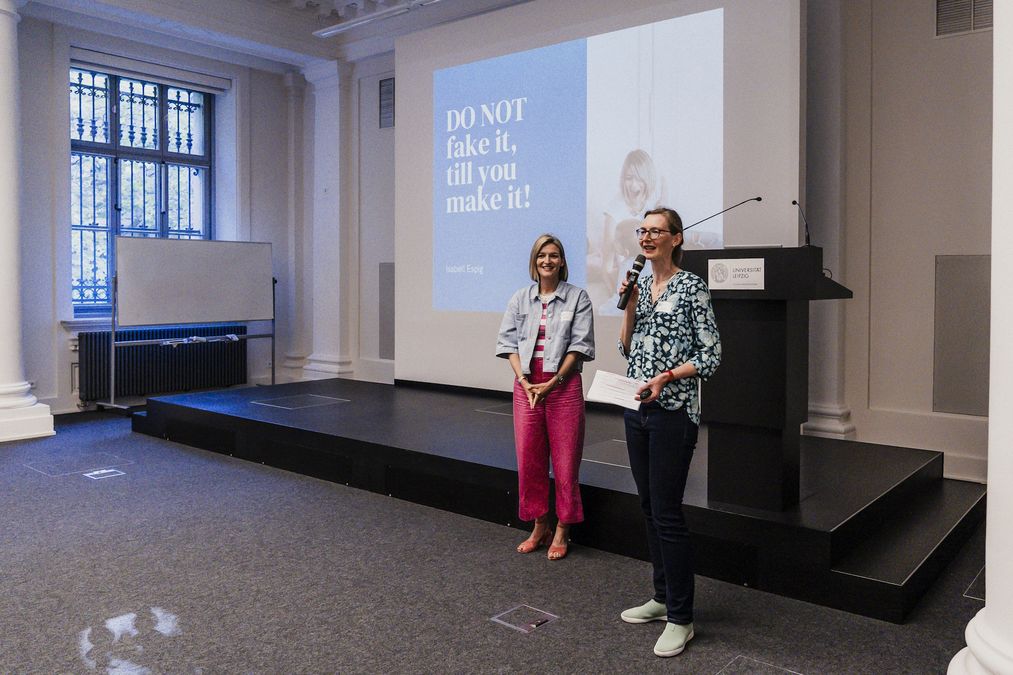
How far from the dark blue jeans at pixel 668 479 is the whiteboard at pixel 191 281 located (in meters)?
5.69

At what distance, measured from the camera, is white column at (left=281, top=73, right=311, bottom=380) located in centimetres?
862

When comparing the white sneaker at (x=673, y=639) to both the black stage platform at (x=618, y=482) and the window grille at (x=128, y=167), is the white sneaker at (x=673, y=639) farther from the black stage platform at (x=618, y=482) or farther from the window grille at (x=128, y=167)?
the window grille at (x=128, y=167)

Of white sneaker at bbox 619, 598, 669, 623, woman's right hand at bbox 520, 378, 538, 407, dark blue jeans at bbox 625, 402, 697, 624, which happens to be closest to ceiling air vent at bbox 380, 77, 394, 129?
woman's right hand at bbox 520, 378, 538, 407

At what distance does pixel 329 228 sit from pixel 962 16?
18.3ft

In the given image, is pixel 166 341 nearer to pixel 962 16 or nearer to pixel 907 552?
pixel 907 552

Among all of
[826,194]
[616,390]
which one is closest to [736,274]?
[616,390]

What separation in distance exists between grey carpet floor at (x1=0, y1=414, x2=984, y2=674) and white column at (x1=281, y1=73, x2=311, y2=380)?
13.9 ft

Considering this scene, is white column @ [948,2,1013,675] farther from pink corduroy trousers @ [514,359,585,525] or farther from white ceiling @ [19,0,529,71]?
white ceiling @ [19,0,529,71]

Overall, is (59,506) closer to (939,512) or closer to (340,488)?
(340,488)

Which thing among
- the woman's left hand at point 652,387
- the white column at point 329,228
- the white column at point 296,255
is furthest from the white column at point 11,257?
the woman's left hand at point 652,387

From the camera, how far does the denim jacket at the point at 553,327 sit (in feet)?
11.2

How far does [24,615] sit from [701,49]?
4566 millimetres

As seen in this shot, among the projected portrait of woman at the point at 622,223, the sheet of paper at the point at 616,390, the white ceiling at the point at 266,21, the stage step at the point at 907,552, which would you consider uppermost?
the white ceiling at the point at 266,21

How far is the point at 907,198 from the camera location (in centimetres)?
491
